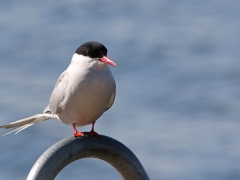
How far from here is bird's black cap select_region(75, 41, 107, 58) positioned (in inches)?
188

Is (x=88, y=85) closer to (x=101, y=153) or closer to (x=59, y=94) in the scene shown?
(x=59, y=94)

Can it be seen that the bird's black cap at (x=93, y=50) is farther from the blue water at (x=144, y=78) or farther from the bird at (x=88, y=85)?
the blue water at (x=144, y=78)

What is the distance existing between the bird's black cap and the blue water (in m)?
6.04

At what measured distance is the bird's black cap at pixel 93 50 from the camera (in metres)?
4.78

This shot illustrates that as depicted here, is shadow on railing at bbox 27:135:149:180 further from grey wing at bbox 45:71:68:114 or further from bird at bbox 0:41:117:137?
grey wing at bbox 45:71:68:114

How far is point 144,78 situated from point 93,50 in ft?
28.4

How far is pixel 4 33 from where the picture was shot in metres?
15.6

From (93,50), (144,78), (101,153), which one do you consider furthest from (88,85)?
(144,78)

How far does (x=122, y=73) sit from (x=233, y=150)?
263cm

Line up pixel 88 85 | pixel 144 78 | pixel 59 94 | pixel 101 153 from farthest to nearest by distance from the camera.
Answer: pixel 144 78 < pixel 59 94 < pixel 88 85 < pixel 101 153

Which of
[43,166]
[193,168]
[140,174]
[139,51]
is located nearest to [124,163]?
[140,174]

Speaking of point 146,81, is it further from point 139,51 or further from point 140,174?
point 140,174

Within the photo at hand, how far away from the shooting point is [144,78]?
1341cm

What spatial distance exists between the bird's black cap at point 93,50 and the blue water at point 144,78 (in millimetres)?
6039
